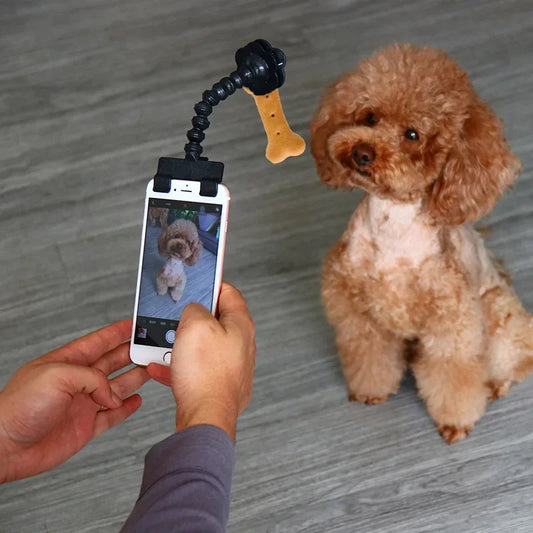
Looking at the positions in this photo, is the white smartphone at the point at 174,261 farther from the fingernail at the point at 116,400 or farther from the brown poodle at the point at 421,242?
the brown poodle at the point at 421,242

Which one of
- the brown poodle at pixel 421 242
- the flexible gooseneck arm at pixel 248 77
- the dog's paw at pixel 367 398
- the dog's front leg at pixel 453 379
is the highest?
the flexible gooseneck arm at pixel 248 77

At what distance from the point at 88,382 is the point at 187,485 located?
292 millimetres

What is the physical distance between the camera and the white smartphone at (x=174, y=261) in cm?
96

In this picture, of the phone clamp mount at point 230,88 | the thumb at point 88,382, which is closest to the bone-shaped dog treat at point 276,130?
the phone clamp mount at point 230,88

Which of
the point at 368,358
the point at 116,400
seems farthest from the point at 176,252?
the point at 368,358

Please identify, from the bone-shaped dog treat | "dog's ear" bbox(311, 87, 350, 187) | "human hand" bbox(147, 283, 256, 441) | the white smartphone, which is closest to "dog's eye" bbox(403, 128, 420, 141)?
"dog's ear" bbox(311, 87, 350, 187)

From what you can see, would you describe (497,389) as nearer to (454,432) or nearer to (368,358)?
(454,432)

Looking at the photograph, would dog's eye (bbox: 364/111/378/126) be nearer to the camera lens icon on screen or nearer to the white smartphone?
the white smartphone

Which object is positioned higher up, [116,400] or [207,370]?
[207,370]

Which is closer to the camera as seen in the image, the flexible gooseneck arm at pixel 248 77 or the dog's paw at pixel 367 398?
the flexible gooseneck arm at pixel 248 77

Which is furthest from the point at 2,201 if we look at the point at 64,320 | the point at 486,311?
the point at 486,311

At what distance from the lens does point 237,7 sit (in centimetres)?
230

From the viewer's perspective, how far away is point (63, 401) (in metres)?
0.94

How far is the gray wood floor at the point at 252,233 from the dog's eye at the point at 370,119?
22.7 inches
